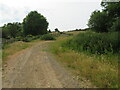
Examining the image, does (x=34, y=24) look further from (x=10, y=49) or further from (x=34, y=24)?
(x=10, y=49)

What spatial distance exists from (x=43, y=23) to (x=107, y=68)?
186 feet

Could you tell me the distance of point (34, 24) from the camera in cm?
6022

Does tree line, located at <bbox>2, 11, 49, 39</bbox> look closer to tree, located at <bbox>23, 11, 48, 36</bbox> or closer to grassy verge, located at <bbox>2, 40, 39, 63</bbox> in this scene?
tree, located at <bbox>23, 11, 48, 36</bbox>

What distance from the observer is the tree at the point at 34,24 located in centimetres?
6066

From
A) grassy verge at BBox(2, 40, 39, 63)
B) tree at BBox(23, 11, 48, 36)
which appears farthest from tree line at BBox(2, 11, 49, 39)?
grassy verge at BBox(2, 40, 39, 63)

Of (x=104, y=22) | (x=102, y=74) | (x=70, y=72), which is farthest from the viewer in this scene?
(x=104, y=22)

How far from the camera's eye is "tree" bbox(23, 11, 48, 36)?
60656 millimetres

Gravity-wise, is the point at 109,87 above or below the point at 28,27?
below

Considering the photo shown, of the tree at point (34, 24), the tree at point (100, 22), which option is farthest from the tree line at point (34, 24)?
the tree at point (100, 22)

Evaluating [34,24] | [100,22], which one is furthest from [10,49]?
[34,24]

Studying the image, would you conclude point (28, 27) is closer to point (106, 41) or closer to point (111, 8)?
point (111, 8)

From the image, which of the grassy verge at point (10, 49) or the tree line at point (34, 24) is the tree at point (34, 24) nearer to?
the tree line at point (34, 24)

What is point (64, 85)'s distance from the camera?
647 centimetres

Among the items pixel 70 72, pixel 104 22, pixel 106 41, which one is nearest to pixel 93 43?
pixel 106 41
